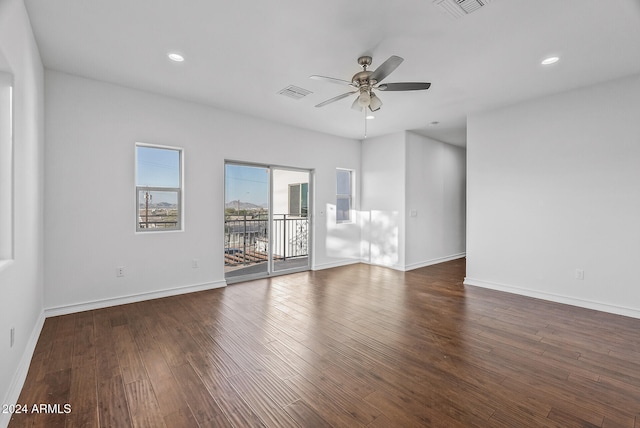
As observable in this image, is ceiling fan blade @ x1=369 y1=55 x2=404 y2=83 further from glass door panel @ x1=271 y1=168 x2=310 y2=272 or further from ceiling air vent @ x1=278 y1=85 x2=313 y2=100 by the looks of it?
glass door panel @ x1=271 y1=168 x2=310 y2=272

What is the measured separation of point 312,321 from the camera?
329 cm

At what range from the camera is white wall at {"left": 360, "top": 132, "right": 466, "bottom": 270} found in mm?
6023

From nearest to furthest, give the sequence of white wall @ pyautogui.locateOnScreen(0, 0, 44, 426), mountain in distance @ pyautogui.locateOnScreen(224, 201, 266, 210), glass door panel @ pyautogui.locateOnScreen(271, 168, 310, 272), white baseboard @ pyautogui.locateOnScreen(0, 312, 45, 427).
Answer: white baseboard @ pyautogui.locateOnScreen(0, 312, 45, 427), white wall @ pyautogui.locateOnScreen(0, 0, 44, 426), mountain in distance @ pyautogui.locateOnScreen(224, 201, 266, 210), glass door panel @ pyautogui.locateOnScreen(271, 168, 310, 272)

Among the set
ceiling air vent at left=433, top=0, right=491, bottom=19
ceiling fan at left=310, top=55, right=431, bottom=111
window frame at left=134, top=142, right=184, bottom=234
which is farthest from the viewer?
window frame at left=134, top=142, right=184, bottom=234

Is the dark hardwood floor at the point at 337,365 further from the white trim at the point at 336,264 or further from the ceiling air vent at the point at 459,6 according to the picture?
the ceiling air vent at the point at 459,6

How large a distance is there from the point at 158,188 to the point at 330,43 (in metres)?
3.05

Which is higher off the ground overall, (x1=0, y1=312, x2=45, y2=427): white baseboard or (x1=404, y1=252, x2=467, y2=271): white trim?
(x1=404, y1=252, x2=467, y2=271): white trim

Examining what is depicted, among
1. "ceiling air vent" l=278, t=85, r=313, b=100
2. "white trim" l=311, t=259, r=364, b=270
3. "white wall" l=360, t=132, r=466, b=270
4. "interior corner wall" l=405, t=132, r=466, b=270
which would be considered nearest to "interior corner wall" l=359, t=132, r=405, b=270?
"white wall" l=360, t=132, r=466, b=270

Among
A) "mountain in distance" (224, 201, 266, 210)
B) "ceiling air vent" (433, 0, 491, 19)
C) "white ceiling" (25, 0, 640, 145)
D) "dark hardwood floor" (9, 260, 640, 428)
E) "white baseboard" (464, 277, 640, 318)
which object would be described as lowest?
"dark hardwood floor" (9, 260, 640, 428)

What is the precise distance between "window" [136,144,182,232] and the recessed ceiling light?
1.43m

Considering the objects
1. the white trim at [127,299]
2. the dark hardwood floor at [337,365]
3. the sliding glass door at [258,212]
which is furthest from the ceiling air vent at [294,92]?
the white trim at [127,299]

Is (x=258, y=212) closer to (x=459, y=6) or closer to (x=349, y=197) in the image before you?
(x=349, y=197)

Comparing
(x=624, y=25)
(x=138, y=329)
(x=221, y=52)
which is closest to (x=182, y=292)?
(x=138, y=329)

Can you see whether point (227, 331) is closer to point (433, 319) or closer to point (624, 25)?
point (433, 319)
